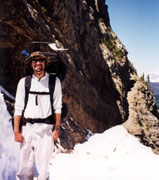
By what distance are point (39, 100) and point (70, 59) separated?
11566 millimetres

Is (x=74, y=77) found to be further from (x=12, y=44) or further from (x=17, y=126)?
(x=17, y=126)

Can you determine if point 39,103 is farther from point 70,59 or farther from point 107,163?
point 70,59

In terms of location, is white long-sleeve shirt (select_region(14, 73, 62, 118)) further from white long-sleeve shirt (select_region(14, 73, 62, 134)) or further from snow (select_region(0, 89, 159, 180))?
snow (select_region(0, 89, 159, 180))

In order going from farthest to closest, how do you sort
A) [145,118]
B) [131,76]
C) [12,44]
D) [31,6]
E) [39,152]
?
[131,76] → [145,118] → [31,6] → [12,44] → [39,152]

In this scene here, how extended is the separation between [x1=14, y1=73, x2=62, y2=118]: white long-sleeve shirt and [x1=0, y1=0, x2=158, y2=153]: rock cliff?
763 millimetres

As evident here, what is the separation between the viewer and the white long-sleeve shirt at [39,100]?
11.6 feet

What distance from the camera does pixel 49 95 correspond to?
3615 mm

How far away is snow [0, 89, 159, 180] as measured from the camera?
4.84 m

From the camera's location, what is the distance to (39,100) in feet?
11.7

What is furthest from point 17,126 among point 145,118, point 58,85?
point 145,118

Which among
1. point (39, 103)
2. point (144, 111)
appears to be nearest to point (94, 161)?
point (39, 103)

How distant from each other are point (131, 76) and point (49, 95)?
4167cm

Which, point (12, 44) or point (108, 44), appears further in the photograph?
point (108, 44)

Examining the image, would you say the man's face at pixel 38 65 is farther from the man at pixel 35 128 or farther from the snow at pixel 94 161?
the snow at pixel 94 161
